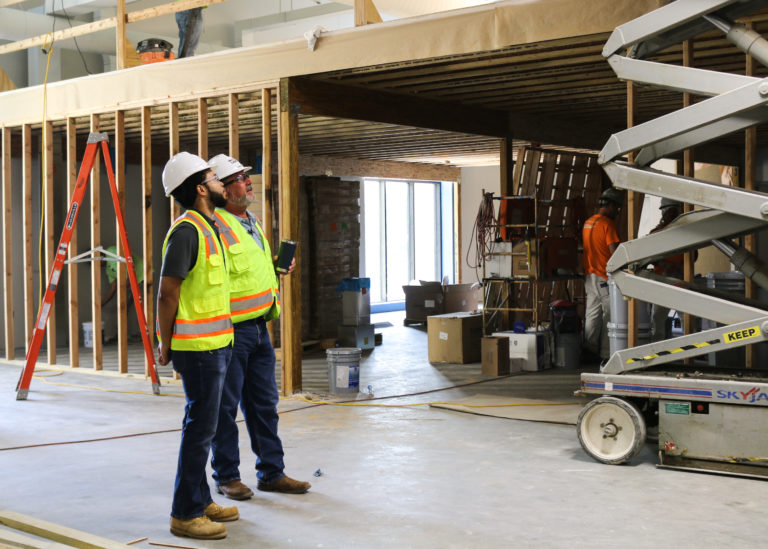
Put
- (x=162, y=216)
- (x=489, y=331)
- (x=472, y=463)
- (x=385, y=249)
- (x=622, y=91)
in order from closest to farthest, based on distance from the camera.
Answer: (x=472, y=463) → (x=622, y=91) → (x=489, y=331) → (x=162, y=216) → (x=385, y=249)

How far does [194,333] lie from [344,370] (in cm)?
417

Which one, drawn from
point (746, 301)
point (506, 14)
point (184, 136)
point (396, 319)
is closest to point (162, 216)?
point (184, 136)

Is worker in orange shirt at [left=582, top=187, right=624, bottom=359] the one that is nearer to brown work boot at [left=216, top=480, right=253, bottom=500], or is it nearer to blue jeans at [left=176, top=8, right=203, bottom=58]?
blue jeans at [left=176, top=8, right=203, bottom=58]

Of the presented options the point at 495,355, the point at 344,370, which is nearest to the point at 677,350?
the point at 344,370

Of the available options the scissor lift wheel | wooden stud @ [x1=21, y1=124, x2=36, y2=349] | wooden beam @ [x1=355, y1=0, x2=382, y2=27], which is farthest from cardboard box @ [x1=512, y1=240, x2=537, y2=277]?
wooden stud @ [x1=21, y1=124, x2=36, y2=349]

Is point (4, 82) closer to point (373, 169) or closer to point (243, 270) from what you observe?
point (373, 169)

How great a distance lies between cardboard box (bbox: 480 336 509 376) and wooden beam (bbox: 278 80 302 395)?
94.7 inches

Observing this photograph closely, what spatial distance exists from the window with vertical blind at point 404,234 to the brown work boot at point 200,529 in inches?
590

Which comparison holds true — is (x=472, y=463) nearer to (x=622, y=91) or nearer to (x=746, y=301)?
(x=746, y=301)

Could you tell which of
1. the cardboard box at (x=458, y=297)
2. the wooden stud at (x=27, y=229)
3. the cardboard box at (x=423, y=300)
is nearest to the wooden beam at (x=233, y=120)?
the wooden stud at (x=27, y=229)

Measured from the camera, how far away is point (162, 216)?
14445mm

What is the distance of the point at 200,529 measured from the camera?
4383 mm

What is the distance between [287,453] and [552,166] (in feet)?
23.6

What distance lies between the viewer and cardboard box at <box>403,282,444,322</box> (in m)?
15.8
